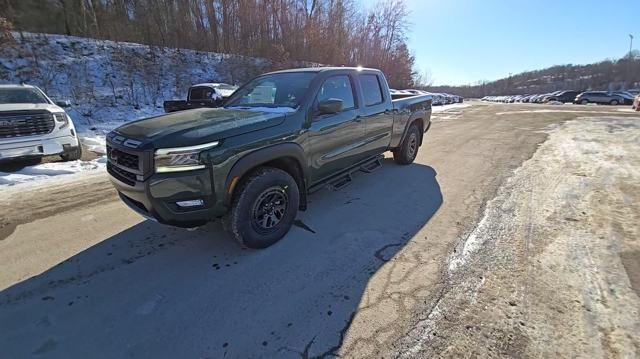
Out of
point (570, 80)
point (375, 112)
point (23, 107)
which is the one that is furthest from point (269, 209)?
point (570, 80)

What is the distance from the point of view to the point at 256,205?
3238mm

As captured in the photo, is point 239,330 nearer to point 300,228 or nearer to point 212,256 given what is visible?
point 212,256

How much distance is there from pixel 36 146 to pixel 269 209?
568 cm

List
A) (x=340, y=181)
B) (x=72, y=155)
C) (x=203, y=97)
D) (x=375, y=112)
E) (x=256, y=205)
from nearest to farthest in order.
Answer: (x=256, y=205) < (x=340, y=181) < (x=375, y=112) < (x=72, y=155) < (x=203, y=97)

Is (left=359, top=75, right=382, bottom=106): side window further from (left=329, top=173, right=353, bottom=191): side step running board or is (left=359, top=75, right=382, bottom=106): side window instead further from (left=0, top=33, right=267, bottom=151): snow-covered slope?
(left=0, top=33, right=267, bottom=151): snow-covered slope

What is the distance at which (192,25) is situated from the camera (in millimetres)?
23047

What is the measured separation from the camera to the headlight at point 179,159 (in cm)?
274

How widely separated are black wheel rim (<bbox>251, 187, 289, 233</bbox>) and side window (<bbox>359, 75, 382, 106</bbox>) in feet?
7.17

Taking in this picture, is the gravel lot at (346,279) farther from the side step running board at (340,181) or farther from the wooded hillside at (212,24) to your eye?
the wooded hillside at (212,24)

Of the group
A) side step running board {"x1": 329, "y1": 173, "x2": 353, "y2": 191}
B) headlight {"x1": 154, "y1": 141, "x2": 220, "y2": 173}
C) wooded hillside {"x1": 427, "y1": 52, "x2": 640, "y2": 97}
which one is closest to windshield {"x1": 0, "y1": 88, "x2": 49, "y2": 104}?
headlight {"x1": 154, "y1": 141, "x2": 220, "y2": 173}

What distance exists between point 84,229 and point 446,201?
4.75 metres

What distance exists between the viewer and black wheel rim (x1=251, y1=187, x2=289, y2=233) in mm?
3269

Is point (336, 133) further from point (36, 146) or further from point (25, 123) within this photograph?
point (25, 123)

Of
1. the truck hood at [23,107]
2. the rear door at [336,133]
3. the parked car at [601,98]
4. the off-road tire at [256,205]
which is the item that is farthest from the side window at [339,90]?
the parked car at [601,98]
